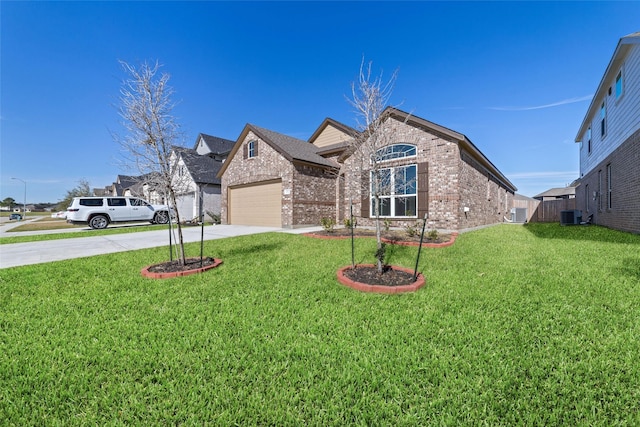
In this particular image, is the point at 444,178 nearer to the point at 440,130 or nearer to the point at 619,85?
the point at 440,130

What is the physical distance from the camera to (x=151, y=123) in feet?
15.4

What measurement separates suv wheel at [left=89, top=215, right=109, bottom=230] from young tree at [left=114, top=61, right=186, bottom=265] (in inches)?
491

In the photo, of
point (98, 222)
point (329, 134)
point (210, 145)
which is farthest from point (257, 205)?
point (210, 145)

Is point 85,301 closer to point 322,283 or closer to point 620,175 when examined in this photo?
point 322,283

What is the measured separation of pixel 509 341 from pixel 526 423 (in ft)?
3.32

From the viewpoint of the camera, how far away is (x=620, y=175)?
364 inches

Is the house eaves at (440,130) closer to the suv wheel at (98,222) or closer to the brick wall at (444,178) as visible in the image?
the brick wall at (444,178)

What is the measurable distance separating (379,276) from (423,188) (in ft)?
23.1

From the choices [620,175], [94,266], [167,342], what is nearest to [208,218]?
[94,266]

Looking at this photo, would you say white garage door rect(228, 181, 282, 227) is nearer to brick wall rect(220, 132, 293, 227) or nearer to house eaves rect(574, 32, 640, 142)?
brick wall rect(220, 132, 293, 227)

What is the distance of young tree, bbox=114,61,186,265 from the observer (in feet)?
15.1

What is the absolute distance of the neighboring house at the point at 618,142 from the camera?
317 inches

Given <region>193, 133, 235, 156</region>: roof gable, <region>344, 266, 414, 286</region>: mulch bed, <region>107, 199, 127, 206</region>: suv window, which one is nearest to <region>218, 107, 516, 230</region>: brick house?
<region>344, 266, 414, 286</region>: mulch bed

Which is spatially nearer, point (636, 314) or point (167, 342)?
point (167, 342)
